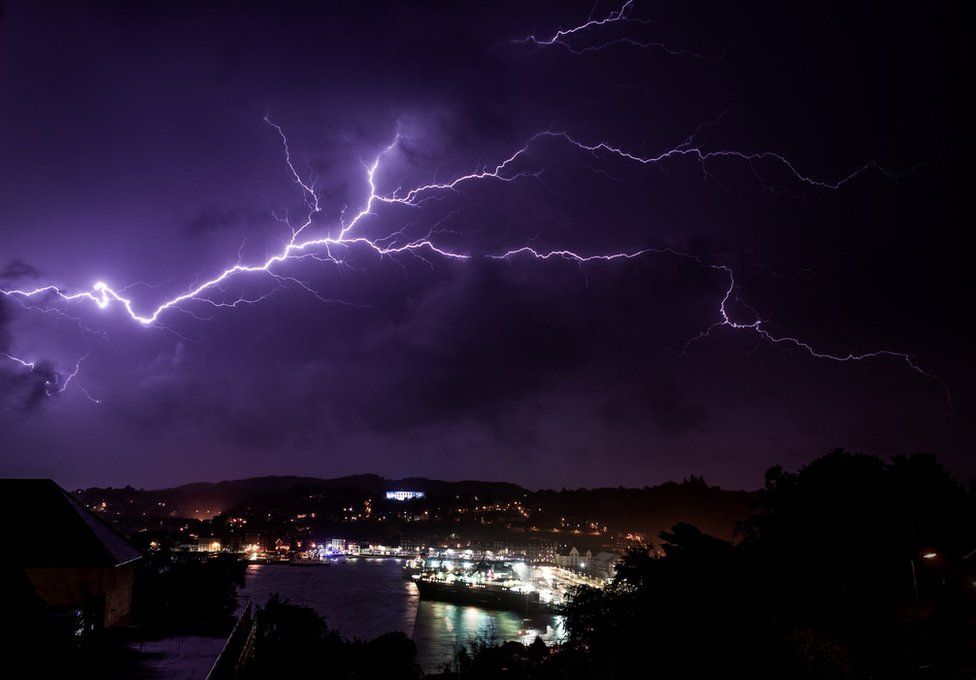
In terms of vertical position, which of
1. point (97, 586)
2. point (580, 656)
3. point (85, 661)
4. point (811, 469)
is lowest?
point (580, 656)

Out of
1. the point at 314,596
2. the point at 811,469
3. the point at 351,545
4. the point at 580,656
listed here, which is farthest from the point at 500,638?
the point at 351,545

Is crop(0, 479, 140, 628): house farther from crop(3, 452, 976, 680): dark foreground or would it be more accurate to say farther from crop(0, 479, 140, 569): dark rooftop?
crop(3, 452, 976, 680): dark foreground

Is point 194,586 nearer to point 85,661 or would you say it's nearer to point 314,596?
point 85,661

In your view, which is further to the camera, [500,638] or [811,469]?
[500,638]

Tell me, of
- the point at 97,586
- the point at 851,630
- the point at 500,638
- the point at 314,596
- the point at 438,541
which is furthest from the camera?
the point at 438,541

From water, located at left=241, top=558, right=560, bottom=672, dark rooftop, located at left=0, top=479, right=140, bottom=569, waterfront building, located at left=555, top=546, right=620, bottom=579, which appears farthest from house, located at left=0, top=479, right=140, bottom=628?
waterfront building, located at left=555, top=546, right=620, bottom=579

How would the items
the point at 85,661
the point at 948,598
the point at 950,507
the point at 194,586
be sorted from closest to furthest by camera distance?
the point at 85,661 < the point at 948,598 < the point at 950,507 < the point at 194,586

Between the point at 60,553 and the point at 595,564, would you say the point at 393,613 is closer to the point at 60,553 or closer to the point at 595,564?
the point at 595,564
